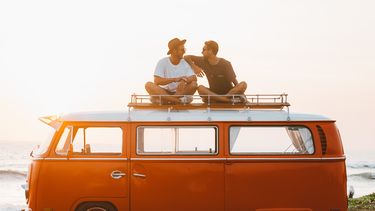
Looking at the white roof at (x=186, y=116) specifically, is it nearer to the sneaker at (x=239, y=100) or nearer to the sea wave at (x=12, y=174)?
the sneaker at (x=239, y=100)

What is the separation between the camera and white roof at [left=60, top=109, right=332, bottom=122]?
1109 cm

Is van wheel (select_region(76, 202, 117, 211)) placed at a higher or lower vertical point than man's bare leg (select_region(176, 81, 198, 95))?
lower

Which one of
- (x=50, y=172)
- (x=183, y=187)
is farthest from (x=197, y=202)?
(x=50, y=172)

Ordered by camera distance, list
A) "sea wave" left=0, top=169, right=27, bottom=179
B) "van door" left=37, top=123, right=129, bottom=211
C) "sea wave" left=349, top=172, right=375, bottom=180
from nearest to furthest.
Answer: "van door" left=37, top=123, right=129, bottom=211 < "sea wave" left=0, top=169, right=27, bottom=179 < "sea wave" left=349, top=172, right=375, bottom=180

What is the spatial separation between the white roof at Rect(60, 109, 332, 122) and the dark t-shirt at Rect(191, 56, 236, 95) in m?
0.79

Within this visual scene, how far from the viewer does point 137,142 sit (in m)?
11.0

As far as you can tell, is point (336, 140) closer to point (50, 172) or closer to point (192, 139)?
point (192, 139)

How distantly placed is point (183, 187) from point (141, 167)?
820 mm

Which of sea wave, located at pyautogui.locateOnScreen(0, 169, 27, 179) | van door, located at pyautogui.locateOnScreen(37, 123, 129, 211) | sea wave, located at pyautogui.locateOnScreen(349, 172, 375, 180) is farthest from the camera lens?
sea wave, located at pyautogui.locateOnScreen(349, 172, 375, 180)

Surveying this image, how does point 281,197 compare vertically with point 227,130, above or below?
below

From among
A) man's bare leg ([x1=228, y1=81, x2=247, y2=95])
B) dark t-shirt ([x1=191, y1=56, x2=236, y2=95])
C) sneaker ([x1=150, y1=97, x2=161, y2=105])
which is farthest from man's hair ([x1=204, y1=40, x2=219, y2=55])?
sneaker ([x1=150, y1=97, x2=161, y2=105])

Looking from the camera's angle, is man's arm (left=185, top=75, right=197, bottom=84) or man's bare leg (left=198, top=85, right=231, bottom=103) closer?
man's bare leg (left=198, top=85, right=231, bottom=103)

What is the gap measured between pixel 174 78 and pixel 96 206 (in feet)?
8.94

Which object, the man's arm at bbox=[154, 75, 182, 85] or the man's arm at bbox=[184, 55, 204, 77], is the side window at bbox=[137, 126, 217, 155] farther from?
A: the man's arm at bbox=[184, 55, 204, 77]
